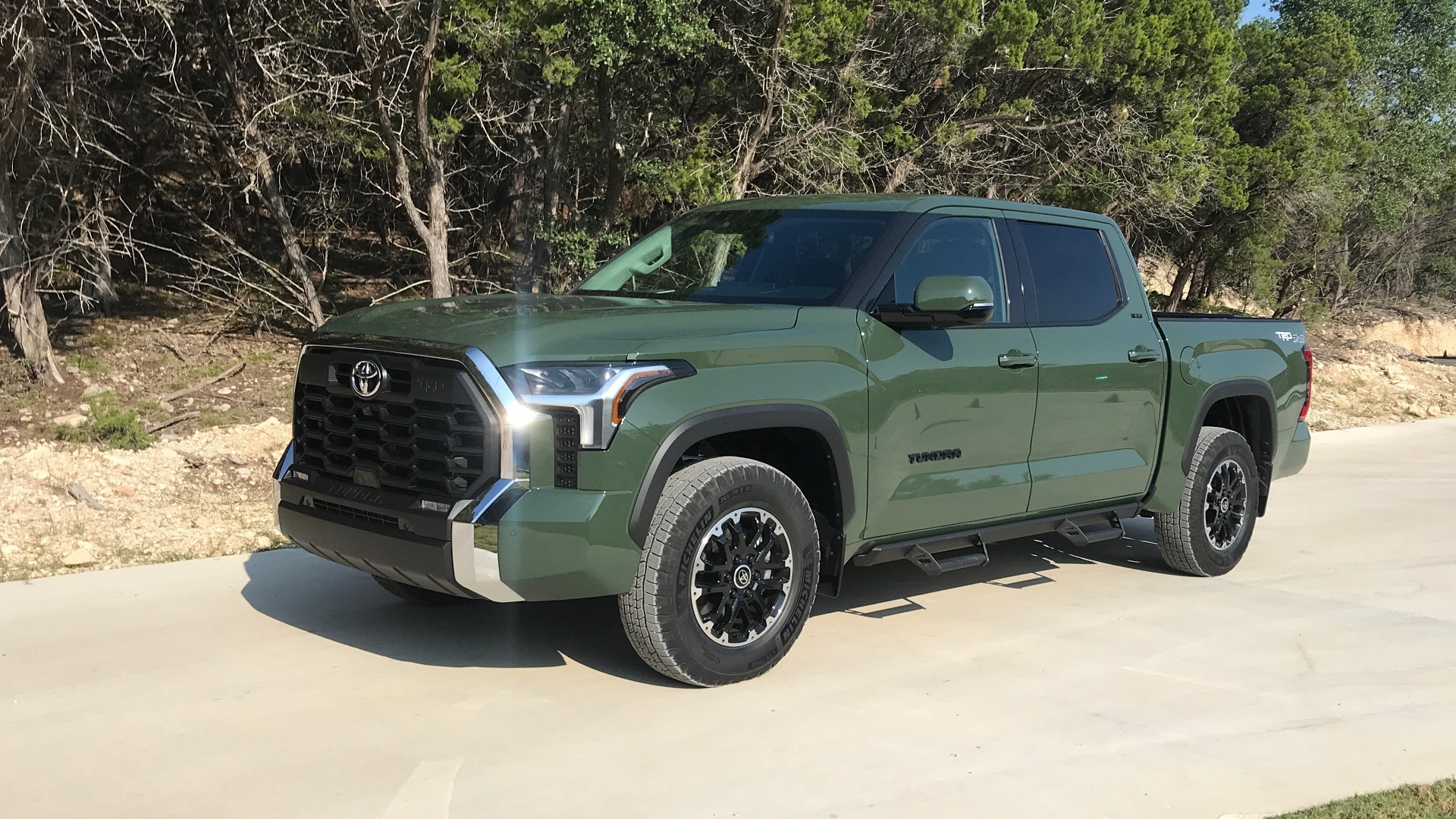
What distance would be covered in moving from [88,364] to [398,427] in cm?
956

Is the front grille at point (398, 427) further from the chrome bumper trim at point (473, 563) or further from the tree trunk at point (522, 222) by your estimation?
the tree trunk at point (522, 222)

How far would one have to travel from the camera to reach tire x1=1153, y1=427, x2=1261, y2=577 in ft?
23.4

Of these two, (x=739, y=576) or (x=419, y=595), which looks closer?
(x=739, y=576)

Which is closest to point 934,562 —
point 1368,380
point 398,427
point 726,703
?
point 726,703

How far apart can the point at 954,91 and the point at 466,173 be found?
7339 mm

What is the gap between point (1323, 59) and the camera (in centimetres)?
2628

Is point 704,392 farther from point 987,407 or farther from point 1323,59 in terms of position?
point 1323,59

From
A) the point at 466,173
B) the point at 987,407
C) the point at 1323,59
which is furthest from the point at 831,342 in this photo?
the point at 1323,59

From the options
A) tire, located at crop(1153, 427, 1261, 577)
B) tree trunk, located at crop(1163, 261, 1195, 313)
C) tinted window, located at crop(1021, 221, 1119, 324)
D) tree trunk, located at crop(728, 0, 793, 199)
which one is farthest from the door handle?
tree trunk, located at crop(1163, 261, 1195, 313)

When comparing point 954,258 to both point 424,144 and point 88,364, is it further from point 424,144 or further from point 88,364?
point 88,364

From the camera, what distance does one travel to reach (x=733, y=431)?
4953mm

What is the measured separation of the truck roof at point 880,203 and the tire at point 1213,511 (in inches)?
65.8

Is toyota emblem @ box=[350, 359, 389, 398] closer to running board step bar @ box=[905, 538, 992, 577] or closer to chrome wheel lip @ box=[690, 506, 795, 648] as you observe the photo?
chrome wheel lip @ box=[690, 506, 795, 648]

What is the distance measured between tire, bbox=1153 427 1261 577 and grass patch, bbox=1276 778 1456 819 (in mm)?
2937
